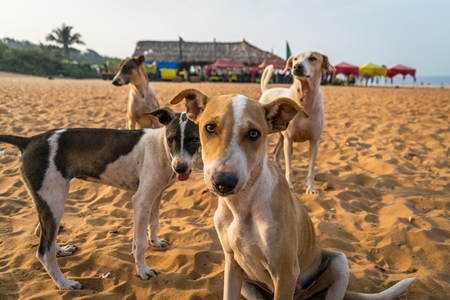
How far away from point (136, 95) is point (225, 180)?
5289mm

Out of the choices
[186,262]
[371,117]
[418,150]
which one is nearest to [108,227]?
[186,262]

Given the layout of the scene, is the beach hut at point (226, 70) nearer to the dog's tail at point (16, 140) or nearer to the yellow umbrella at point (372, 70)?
the yellow umbrella at point (372, 70)

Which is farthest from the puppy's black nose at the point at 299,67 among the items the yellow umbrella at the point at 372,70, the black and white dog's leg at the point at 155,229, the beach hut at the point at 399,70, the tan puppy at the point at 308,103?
the beach hut at the point at 399,70

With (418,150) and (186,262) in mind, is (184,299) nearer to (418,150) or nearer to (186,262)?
(186,262)

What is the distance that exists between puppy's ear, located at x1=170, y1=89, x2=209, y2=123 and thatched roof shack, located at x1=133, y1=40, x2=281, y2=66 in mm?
41160

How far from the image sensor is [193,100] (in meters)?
2.43

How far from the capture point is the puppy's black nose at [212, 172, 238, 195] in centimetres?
178

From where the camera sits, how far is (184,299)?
111 inches

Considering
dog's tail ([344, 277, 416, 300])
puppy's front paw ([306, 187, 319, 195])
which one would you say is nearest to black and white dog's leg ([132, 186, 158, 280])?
dog's tail ([344, 277, 416, 300])

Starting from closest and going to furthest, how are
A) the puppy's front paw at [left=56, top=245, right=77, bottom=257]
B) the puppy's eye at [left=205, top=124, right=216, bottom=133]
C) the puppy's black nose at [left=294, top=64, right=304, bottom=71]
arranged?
the puppy's eye at [left=205, top=124, right=216, bottom=133]
the puppy's front paw at [left=56, top=245, right=77, bottom=257]
the puppy's black nose at [left=294, top=64, right=304, bottom=71]

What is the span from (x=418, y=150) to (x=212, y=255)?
6.10 metres

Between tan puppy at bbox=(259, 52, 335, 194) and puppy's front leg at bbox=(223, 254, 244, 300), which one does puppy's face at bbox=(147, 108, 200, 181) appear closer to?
puppy's front leg at bbox=(223, 254, 244, 300)

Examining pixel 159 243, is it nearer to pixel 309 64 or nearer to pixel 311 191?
pixel 311 191

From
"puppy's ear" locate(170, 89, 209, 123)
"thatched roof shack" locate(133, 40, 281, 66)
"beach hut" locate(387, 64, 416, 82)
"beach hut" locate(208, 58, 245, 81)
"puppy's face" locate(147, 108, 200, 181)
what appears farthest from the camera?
"thatched roof shack" locate(133, 40, 281, 66)
